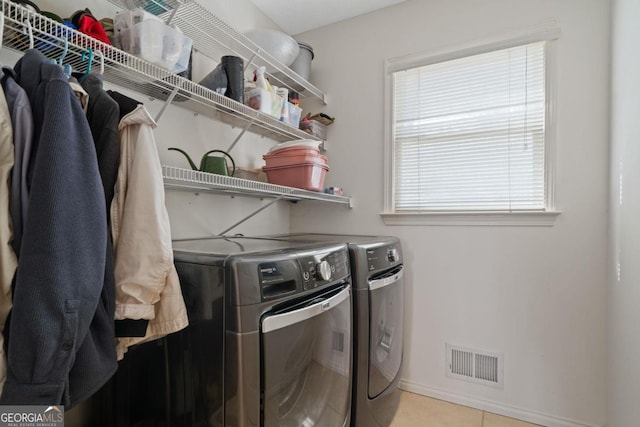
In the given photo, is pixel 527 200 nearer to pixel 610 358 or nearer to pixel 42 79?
pixel 610 358

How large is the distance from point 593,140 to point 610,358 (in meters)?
1.07

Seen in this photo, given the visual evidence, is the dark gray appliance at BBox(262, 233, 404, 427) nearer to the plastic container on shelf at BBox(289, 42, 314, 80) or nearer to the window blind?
the window blind

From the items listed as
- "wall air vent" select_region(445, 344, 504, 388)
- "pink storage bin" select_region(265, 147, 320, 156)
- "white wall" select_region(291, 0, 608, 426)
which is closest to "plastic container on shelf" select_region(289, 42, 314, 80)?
"white wall" select_region(291, 0, 608, 426)

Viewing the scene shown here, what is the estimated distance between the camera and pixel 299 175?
1.79 metres

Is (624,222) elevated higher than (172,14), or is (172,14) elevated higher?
(172,14)

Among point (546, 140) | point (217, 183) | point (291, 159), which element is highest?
point (546, 140)

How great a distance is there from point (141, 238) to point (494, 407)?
2.09 metres

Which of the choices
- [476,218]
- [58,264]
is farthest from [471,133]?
[58,264]

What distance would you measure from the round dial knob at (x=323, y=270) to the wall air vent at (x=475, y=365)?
126 cm

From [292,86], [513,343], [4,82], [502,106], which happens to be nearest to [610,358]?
[513,343]

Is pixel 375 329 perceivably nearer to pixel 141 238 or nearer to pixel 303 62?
pixel 141 238

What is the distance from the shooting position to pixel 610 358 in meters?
1.59

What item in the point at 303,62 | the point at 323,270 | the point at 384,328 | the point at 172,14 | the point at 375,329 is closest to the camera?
the point at 323,270

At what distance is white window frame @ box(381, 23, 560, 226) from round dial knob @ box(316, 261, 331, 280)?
108 cm
